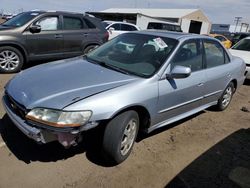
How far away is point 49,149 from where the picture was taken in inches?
135

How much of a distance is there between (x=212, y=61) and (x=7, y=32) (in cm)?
512

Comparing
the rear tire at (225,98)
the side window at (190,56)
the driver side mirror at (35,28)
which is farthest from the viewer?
the driver side mirror at (35,28)

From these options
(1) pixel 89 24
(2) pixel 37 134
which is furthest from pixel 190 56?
(1) pixel 89 24

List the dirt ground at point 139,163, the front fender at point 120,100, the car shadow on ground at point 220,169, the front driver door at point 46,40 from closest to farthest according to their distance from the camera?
the front fender at point 120,100 < the dirt ground at point 139,163 < the car shadow on ground at point 220,169 < the front driver door at point 46,40

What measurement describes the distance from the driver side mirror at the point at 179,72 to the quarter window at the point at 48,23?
16.5 ft

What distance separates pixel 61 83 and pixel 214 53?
3.01 metres

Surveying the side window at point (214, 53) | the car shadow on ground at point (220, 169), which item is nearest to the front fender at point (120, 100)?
the car shadow on ground at point (220, 169)

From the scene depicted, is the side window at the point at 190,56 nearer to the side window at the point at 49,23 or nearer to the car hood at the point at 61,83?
the car hood at the point at 61,83

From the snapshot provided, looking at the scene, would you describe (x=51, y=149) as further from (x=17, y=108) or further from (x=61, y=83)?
(x=61, y=83)

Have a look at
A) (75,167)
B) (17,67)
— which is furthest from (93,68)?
(17,67)

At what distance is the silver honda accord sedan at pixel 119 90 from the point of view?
281 cm

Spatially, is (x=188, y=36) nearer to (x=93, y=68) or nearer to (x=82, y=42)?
(x=93, y=68)

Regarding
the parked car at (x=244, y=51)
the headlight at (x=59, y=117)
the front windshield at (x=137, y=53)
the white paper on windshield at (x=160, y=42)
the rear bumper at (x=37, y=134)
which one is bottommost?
the parked car at (x=244, y=51)

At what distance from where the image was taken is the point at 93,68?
3771 millimetres
